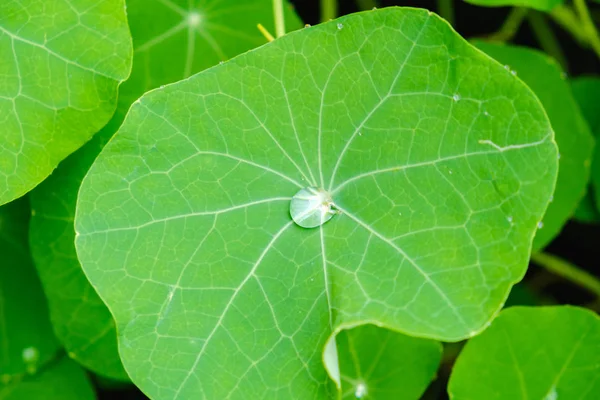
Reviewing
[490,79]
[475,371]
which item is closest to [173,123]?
[490,79]

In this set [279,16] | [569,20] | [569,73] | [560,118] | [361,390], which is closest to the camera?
[279,16]

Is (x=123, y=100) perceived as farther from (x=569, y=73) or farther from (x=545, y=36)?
(x=569, y=73)

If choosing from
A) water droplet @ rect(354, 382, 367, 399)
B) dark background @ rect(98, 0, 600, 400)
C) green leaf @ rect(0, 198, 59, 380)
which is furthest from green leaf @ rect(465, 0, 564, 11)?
green leaf @ rect(0, 198, 59, 380)

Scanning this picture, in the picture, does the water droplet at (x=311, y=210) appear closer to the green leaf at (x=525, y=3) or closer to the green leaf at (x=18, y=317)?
the green leaf at (x=525, y=3)

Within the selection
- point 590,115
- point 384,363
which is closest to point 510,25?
point 590,115

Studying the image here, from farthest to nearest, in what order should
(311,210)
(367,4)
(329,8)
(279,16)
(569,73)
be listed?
(569,73), (367,4), (329,8), (279,16), (311,210)
